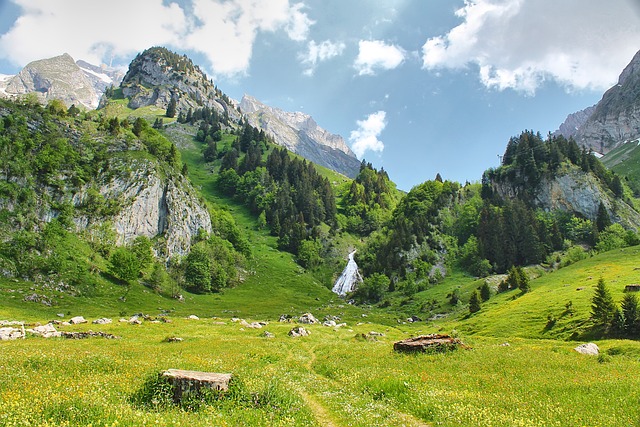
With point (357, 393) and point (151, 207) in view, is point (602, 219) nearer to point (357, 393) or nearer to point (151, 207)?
point (357, 393)

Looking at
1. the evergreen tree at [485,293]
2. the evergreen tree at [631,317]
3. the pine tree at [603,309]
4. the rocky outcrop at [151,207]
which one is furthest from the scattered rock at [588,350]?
the rocky outcrop at [151,207]

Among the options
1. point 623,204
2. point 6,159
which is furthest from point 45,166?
point 623,204

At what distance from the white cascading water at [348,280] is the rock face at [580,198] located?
3915 inches

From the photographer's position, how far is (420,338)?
2970 centimetres

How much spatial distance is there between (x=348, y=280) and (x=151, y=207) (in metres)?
83.9

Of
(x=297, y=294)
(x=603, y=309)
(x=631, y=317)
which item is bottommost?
(x=297, y=294)

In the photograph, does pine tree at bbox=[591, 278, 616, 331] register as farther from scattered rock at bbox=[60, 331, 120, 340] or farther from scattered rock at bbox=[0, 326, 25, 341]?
scattered rock at bbox=[0, 326, 25, 341]

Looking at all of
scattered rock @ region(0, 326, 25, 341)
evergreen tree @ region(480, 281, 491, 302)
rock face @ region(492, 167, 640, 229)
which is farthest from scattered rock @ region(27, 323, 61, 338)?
rock face @ region(492, 167, 640, 229)

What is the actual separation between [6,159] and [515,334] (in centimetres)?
11231

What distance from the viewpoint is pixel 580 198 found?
162125 millimetres

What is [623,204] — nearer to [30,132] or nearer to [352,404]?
[352,404]

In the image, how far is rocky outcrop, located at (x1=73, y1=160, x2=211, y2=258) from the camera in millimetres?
102688

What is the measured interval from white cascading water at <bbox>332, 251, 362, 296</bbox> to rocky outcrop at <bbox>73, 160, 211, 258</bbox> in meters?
61.5

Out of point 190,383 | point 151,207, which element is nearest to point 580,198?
point 151,207
